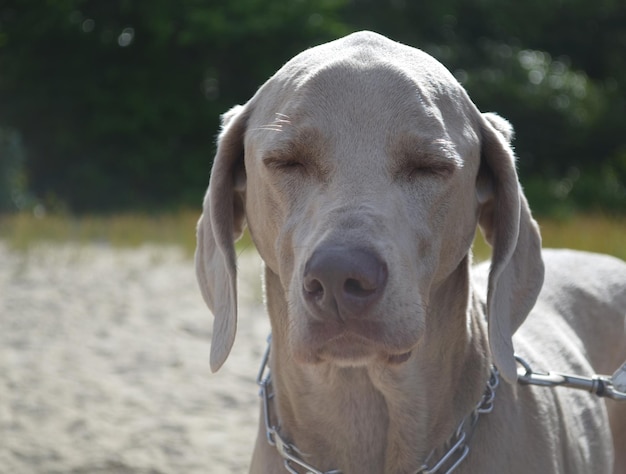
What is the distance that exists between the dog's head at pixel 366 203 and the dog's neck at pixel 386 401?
0.10 metres

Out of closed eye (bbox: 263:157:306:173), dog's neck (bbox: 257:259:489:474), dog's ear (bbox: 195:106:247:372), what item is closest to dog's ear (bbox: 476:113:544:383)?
dog's neck (bbox: 257:259:489:474)

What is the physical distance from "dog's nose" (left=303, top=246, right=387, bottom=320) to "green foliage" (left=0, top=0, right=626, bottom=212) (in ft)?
48.0

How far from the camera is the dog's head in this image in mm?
2127

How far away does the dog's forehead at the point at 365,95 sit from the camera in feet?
7.73

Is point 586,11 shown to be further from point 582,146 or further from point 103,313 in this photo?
point 103,313

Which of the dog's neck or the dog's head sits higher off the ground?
the dog's head

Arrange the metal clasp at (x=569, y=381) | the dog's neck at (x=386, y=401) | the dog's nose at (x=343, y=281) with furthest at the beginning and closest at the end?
the metal clasp at (x=569, y=381), the dog's neck at (x=386, y=401), the dog's nose at (x=343, y=281)

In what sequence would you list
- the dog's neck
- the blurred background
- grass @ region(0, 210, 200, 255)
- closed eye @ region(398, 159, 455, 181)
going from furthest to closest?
the blurred background < grass @ region(0, 210, 200, 255) < the dog's neck < closed eye @ region(398, 159, 455, 181)

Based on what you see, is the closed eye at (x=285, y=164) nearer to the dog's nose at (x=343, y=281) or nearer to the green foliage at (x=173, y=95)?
the dog's nose at (x=343, y=281)

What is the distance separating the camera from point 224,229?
2686 mm

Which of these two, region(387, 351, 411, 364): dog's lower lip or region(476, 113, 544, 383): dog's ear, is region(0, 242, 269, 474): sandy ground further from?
region(387, 351, 411, 364): dog's lower lip

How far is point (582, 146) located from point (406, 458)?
17376mm

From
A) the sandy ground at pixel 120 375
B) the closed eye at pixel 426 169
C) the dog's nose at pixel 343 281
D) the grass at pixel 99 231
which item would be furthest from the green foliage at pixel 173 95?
the dog's nose at pixel 343 281

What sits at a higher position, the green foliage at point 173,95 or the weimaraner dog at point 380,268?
the weimaraner dog at point 380,268
